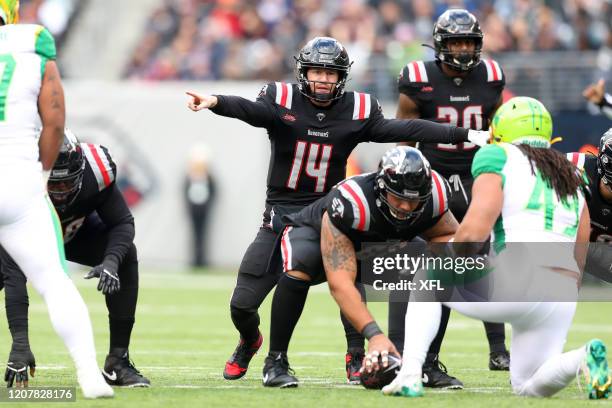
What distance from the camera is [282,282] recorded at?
20.9ft

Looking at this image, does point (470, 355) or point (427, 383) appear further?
point (470, 355)

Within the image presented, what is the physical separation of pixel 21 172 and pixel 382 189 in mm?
1712

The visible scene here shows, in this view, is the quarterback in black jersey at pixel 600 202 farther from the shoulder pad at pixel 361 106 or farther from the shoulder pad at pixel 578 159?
the shoulder pad at pixel 361 106

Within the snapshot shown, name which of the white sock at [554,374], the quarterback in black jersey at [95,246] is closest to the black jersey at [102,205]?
the quarterback in black jersey at [95,246]

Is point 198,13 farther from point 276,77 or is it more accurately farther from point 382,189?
point 382,189

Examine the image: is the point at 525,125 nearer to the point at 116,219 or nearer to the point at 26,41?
the point at 116,219

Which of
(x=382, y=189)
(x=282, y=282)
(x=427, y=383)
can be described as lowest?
(x=427, y=383)

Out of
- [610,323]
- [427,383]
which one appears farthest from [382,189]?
[610,323]

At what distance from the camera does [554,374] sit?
18.0 ft

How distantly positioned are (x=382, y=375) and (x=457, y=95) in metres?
2.27

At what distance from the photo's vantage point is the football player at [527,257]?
18.0 ft

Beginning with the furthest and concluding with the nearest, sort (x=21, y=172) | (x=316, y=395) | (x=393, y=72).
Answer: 1. (x=393, y=72)
2. (x=316, y=395)
3. (x=21, y=172)

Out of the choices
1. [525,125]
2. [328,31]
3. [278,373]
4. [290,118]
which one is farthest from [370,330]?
[328,31]

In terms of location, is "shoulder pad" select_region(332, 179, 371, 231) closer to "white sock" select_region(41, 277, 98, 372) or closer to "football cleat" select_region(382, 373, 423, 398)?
"football cleat" select_region(382, 373, 423, 398)
